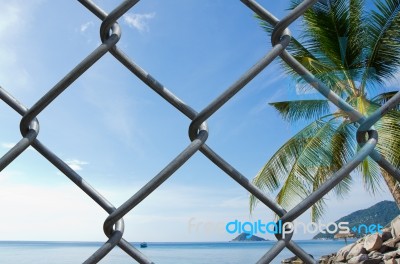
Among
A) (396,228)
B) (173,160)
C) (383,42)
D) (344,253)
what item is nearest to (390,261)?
(396,228)

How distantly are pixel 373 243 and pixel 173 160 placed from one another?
10.5 metres

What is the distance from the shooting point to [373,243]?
387 inches

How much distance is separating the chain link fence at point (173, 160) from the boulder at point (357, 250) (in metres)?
10.5

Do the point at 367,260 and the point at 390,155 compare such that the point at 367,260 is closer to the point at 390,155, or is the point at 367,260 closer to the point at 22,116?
the point at 390,155

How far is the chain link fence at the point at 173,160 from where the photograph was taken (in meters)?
0.39

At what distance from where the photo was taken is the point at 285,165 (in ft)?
21.2

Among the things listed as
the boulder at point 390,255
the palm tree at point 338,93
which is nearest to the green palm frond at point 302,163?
the palm tree at point 338,93

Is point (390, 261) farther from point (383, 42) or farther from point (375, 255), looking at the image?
point (383, 42)

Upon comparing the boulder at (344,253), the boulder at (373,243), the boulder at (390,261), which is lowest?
the boulder at (390,261)

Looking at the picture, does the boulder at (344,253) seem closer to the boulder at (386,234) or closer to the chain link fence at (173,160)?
the boulder at (386,234)

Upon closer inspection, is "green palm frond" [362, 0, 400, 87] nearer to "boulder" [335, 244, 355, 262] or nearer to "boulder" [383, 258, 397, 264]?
"boulder" [383, 258, 397, 264]

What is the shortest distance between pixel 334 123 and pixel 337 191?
1.21 m

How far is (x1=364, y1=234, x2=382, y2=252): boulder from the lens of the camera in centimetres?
973

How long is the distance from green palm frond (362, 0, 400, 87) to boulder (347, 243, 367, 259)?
4.63 meters
